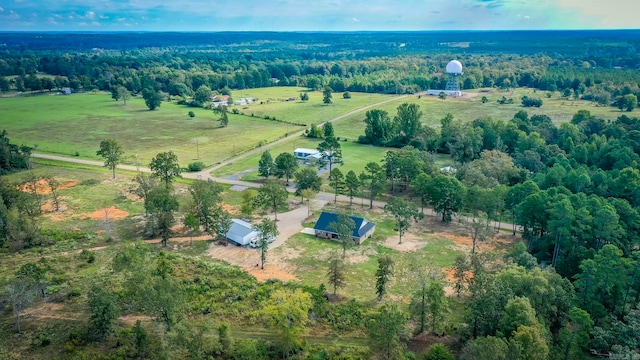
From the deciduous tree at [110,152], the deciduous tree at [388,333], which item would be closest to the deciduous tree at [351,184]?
the deciduous tree at [388,333]

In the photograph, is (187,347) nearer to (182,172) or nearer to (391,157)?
(391,157)

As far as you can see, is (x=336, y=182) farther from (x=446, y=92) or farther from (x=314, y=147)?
(x=446, y=92)

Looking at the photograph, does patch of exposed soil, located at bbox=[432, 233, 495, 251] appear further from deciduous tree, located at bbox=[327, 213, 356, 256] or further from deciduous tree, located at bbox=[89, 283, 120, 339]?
deciduous tree, located at bbox=[89, 283, 120, 339]

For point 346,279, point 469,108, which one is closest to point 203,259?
point 346,279

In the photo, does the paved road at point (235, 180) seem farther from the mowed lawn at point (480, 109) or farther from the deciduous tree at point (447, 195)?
the mowed lawn at point (480, 109)

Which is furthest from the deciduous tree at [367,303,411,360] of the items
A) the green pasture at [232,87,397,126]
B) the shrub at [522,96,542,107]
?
the shrub at [522,96,542,107]

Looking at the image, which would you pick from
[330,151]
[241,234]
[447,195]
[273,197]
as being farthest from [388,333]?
[330,151]
